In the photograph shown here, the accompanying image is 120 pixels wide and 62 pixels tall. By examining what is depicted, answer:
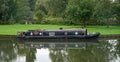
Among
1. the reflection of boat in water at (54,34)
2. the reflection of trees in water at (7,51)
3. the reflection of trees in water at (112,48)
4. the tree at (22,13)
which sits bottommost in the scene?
the reflection of trees in water at (112,48)

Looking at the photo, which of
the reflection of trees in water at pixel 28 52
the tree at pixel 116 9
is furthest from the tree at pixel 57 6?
the reflection of trees in water at pixel 28 52

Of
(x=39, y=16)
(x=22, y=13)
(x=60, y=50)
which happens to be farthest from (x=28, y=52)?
(x=22, y=13)

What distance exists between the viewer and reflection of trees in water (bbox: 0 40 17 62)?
31.4 m

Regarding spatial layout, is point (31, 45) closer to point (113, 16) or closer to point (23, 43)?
point (23, 43)

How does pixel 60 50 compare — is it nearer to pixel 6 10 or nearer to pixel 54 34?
pixel 54 34

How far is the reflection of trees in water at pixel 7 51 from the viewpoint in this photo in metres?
31.4

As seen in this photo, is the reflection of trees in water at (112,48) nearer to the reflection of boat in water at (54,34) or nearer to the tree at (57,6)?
the reflection of boat in water at (54,34)

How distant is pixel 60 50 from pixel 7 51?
20.8 feet

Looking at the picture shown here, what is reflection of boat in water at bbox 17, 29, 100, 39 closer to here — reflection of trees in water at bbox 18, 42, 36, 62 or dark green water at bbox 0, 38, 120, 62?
dark green water at bbox 0, 38, 120, 62

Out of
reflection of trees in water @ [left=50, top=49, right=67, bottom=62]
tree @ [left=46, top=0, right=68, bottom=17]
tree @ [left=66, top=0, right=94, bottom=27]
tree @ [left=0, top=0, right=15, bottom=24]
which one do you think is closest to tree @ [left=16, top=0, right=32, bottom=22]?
tree @ [left=0, top=0, right=15, bottom=24]

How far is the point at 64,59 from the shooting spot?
98.9ft

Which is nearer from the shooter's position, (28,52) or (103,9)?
(28,52)

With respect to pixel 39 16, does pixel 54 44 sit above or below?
below

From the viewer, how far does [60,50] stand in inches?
1401
